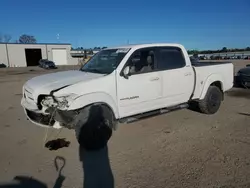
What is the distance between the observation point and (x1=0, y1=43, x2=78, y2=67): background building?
188 feet

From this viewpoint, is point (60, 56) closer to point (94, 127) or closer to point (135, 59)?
point (135, 59)

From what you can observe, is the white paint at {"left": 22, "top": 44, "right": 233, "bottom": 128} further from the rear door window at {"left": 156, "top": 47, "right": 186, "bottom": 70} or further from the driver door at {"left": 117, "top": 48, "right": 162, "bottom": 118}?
the rear door window at {"left": 156, "top": 47, "right": 186, "bottom": 70}

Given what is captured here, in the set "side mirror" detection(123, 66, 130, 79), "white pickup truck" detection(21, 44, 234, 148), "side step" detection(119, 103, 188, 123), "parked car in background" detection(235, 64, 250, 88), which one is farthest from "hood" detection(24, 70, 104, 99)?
"parked car in background" detection(235, 64, 250, 88)

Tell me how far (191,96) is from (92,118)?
3080 millimetres

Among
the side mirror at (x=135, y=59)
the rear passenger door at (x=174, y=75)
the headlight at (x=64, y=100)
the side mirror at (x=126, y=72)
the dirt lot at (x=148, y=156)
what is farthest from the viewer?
the rear passenger door at (x=174, y=75)

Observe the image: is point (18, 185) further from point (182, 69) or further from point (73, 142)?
point (182, 69)

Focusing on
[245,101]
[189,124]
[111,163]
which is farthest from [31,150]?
[245,101]

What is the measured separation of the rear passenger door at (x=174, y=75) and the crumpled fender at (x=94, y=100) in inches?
57.3

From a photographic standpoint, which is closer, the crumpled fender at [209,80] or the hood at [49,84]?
the hood at [49,84]

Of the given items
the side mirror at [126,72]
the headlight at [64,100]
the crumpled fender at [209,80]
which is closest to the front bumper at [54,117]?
the headlight at [64,100]

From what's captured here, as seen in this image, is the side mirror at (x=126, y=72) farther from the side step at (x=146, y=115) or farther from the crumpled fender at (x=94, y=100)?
the side step at (x=146, y=115)

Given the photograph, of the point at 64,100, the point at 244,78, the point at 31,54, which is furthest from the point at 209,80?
the point at 31,54

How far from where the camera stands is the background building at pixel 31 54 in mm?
57438

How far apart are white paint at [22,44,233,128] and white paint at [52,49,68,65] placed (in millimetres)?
61893
